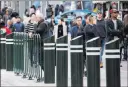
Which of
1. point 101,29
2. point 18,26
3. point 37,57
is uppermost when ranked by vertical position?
point 101,29

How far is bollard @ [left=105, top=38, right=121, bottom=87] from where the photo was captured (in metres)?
12.9

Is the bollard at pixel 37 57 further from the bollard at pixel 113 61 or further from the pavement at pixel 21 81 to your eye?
the bollard at pixel 113 61

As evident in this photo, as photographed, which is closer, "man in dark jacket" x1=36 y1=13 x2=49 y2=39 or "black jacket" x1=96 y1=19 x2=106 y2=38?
"man in dark jacket" x1=36 y1=13 x2=49 y2=39

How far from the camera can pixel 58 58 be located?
14.6 meters

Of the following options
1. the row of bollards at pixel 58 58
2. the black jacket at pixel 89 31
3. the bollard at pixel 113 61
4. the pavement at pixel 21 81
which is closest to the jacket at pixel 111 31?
the black jacket at pixel 89 31

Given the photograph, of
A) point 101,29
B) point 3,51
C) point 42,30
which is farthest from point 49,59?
point 3,51

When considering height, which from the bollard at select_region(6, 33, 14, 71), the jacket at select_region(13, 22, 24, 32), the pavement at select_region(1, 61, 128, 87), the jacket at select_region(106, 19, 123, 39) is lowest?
the pavement at select_region(1, 61, 128, 87)

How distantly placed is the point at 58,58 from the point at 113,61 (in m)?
2.08

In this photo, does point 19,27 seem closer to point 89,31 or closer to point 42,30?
point 42,30

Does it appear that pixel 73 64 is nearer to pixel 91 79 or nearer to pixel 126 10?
pixel 91 79

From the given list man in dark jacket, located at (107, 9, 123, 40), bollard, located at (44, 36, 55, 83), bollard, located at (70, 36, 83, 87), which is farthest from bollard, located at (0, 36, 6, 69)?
bollard, located at (70, 36, 83, 87)

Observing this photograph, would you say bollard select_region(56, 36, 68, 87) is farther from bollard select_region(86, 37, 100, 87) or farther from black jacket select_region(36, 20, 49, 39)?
black jacket select_region(36, 20, 49, 39)

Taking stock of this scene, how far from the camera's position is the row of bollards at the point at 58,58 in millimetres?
12930

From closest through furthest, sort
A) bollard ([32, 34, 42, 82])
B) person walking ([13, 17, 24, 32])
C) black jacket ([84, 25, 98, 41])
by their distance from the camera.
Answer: bollard ([32, 34, 42, 82]) < black jacket ([84, 25, 98, 41]) < person walking ([13, 17, 24, 32])
